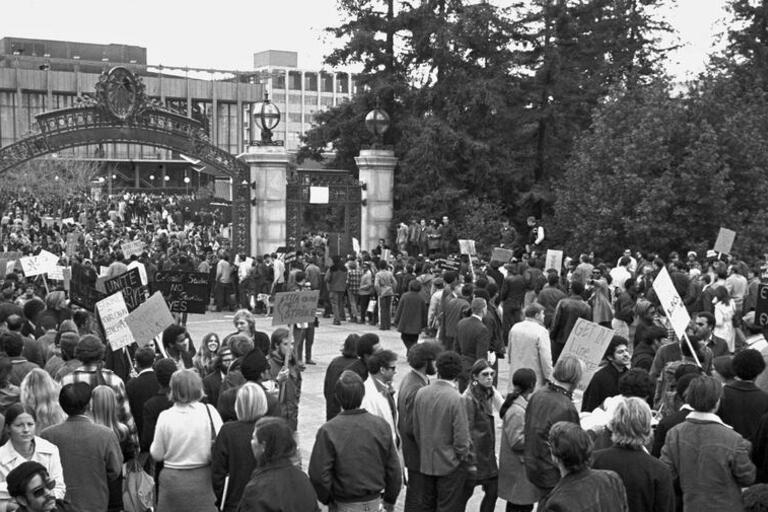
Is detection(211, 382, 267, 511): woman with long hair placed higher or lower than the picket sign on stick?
lower

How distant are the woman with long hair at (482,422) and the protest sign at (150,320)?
3440 mm

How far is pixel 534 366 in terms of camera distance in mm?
11523

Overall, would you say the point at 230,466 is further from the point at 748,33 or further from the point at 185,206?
the point at 185,206

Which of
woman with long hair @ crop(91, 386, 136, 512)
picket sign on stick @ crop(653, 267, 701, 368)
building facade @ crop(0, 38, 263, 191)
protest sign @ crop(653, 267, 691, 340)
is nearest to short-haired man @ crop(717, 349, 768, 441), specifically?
picket sign on stick @ crop(653, 267, 701, 368)

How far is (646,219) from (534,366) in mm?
16636

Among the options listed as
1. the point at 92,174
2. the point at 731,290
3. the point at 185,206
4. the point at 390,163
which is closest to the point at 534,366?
the point at 731,290

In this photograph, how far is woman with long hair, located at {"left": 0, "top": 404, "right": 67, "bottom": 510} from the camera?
261 inches

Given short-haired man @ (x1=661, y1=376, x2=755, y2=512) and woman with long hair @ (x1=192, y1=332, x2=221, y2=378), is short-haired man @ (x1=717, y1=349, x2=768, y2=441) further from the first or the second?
woman with long hair @ (x1=192, y1=332, x2=221, y2=378)

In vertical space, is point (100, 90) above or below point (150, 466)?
above

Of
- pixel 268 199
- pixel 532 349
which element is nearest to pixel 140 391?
pixel 532 349

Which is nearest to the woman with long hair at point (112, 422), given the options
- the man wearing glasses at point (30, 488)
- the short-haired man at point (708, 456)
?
the man wearing glasses at point (30, 488)

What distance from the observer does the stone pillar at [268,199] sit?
94.0 ft

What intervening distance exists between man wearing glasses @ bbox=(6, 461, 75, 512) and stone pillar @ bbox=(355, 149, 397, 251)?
24.7 meters

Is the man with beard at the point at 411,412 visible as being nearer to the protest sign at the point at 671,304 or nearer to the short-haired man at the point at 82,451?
the short-haired man at the point at 82,451
